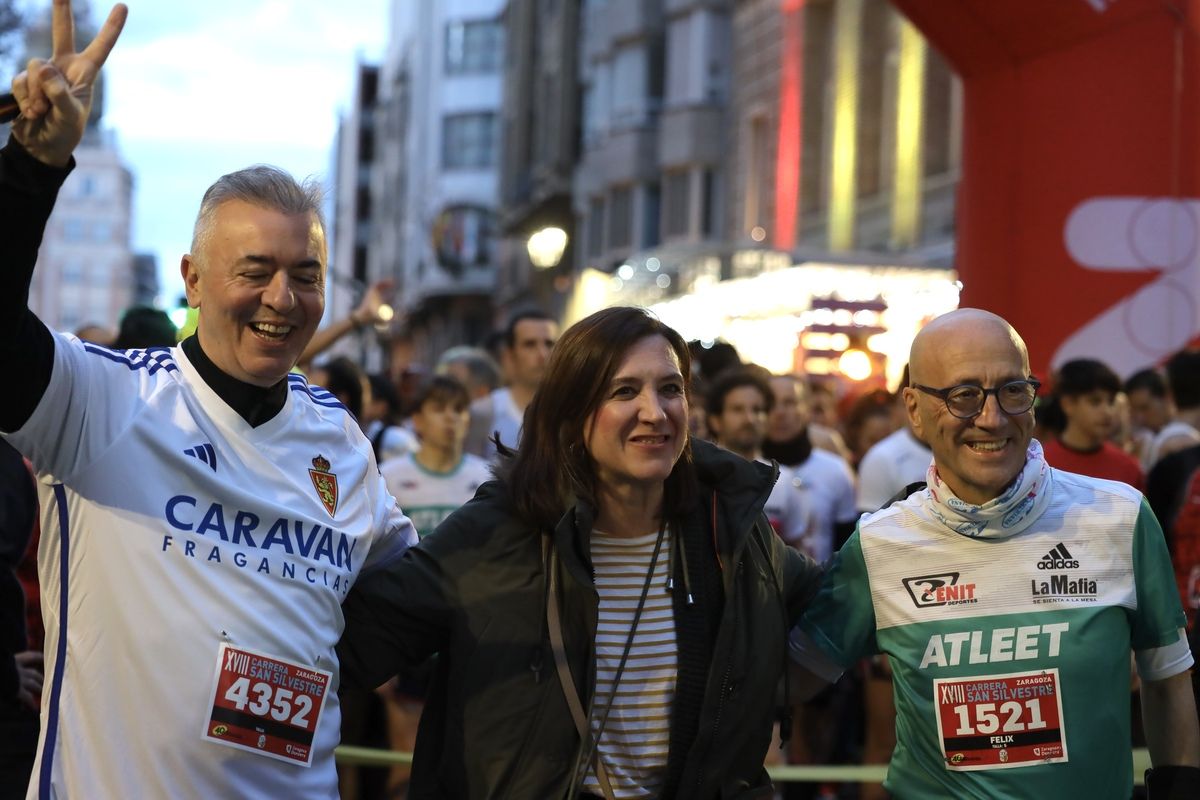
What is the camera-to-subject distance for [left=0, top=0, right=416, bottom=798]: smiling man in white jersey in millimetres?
3389

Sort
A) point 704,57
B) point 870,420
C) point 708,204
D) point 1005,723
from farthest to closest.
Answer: point 708,204
point 704,57
point 870,420
point 1005,723

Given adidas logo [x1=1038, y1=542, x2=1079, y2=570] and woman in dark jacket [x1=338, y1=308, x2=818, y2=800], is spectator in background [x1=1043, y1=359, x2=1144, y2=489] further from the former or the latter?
woman in dark jacket [x1=338, y1=308, x2=818, y2=800]

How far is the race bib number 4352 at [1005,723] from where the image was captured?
3.83 m

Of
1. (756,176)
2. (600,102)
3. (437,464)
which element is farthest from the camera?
(600,102)

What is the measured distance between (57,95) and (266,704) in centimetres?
125

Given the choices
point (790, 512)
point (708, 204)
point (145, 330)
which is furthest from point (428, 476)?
point (708, 204)

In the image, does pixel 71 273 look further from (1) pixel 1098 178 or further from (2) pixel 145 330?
(2) pixel 145 330

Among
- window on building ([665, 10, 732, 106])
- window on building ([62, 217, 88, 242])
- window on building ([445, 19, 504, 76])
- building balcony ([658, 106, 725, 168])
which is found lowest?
building balcony ([658, 106, 725, 168])

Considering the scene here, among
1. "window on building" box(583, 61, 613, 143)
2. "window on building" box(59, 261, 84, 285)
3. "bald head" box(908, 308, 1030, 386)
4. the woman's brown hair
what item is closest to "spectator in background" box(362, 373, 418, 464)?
the woman's brown hair

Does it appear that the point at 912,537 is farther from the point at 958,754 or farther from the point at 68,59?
the point at 68,59

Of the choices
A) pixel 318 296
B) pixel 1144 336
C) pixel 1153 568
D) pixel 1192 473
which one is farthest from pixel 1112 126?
pixel 318 296

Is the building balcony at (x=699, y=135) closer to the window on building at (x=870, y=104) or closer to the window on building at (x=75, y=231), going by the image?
the window on building at (x=870, y=104)

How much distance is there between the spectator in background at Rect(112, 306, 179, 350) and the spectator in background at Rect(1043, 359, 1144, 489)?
3744 millimetres

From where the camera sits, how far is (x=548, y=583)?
3.89 metres
